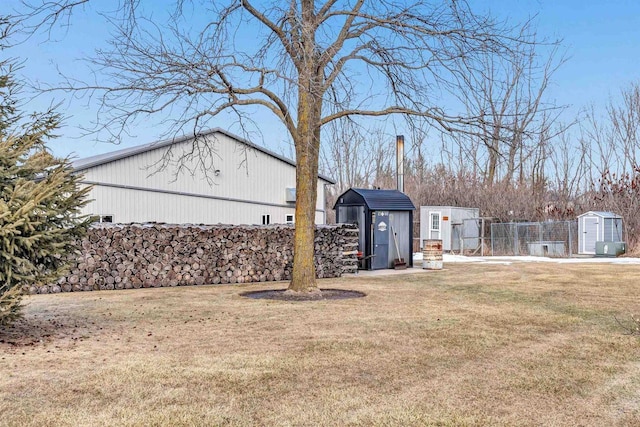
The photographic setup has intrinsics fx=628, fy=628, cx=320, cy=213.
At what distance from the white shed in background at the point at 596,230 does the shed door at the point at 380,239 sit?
1268cm

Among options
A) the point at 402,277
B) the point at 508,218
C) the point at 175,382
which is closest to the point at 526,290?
the point at 402,277

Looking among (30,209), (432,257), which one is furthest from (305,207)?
(432,257)

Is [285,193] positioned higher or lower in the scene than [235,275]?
higher

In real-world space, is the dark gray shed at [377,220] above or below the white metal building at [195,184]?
below

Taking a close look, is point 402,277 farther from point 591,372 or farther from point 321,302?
point 591,372

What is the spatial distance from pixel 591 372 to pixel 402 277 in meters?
10.4

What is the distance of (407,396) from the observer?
17.4 feet

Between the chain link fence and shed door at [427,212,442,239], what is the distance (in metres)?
2.44

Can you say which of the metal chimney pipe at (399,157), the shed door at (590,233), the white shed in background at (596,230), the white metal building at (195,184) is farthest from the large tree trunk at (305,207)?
the shed door at (590,233)

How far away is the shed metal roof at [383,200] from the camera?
18.4 m

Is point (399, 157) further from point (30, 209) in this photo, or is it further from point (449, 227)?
point (30, 209)

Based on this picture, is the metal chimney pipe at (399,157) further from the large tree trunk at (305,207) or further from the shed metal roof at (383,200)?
the large tree trunk at (305,207)

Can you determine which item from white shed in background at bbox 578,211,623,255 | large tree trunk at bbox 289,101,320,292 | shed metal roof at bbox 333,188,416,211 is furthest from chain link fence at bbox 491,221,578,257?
large tree trunk at bbox 289,101,320,292

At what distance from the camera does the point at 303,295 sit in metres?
12.2
